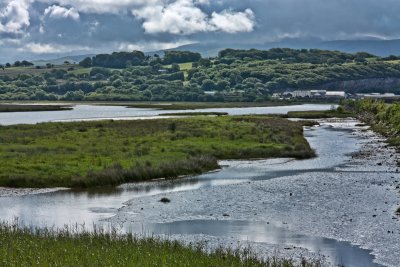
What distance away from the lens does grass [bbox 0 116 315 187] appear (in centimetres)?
5288

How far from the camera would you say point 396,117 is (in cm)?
11144

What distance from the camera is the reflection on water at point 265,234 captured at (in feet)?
96.7

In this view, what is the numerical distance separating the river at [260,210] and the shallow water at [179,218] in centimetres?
6

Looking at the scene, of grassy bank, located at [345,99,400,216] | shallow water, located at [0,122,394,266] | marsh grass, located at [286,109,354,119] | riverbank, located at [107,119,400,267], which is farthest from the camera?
marsh grass, located at [286,109,354,119]

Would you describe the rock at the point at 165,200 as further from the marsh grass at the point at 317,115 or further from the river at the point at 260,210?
the marsh grass at the point at 317,115

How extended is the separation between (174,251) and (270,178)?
104ft

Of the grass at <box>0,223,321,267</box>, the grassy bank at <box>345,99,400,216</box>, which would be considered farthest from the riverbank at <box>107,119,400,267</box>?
the grassy bank at <box>345,99,400,216</box>

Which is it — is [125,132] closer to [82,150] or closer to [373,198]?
[82,150]

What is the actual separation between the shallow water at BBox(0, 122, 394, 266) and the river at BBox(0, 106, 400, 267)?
55 mm

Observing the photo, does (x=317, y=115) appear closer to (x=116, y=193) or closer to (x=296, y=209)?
(x=116, y=193)

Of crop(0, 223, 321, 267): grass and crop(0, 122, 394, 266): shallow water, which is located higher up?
crop(0, 223, 321, 267): grass

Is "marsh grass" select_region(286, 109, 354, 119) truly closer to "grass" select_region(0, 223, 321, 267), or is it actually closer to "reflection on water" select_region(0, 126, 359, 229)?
"reflection on water" select_region(0, 126, 359, 229)

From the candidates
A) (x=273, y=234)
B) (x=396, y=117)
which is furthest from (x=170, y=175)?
(x=396, y=117)

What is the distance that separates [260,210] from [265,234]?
7026mm
